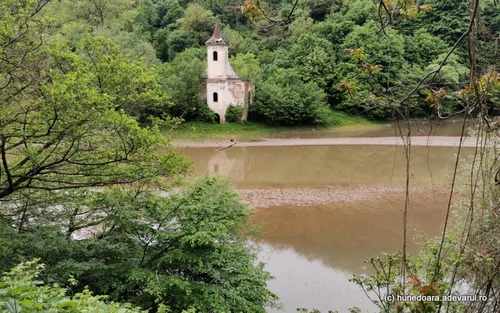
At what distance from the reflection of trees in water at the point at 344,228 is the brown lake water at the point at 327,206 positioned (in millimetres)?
29

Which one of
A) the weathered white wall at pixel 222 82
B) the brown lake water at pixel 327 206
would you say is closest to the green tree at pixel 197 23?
the weathered white wall at pixel 222 82

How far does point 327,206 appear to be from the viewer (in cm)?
1472

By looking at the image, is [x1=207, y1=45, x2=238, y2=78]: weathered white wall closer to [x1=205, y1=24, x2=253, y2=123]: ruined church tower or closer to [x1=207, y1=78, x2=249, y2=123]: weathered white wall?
[x1=205, y1=24, x2=253, y2=123]: ruined church tower

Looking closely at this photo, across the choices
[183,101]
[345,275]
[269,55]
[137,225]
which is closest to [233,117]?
[183,101]

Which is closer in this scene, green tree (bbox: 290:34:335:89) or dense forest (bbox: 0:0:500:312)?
dense forest (bbox: 0:0:500:312)

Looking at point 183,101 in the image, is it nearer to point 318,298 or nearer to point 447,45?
point 318,298

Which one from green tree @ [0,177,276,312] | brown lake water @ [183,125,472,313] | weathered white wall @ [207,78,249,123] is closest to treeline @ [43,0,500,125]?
weathered white wall @ [207,78,249,123]

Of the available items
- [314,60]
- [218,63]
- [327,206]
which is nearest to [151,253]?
[327,206]

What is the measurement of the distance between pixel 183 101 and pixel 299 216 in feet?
53.2

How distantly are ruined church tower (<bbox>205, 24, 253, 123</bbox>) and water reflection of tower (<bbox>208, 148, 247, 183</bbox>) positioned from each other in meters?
4.98

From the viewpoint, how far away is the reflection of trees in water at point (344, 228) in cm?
1078

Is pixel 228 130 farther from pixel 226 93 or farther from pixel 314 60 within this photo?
pixel 314 60

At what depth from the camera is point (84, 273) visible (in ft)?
18.2

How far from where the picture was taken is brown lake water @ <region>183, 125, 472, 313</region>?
9.20 meters
